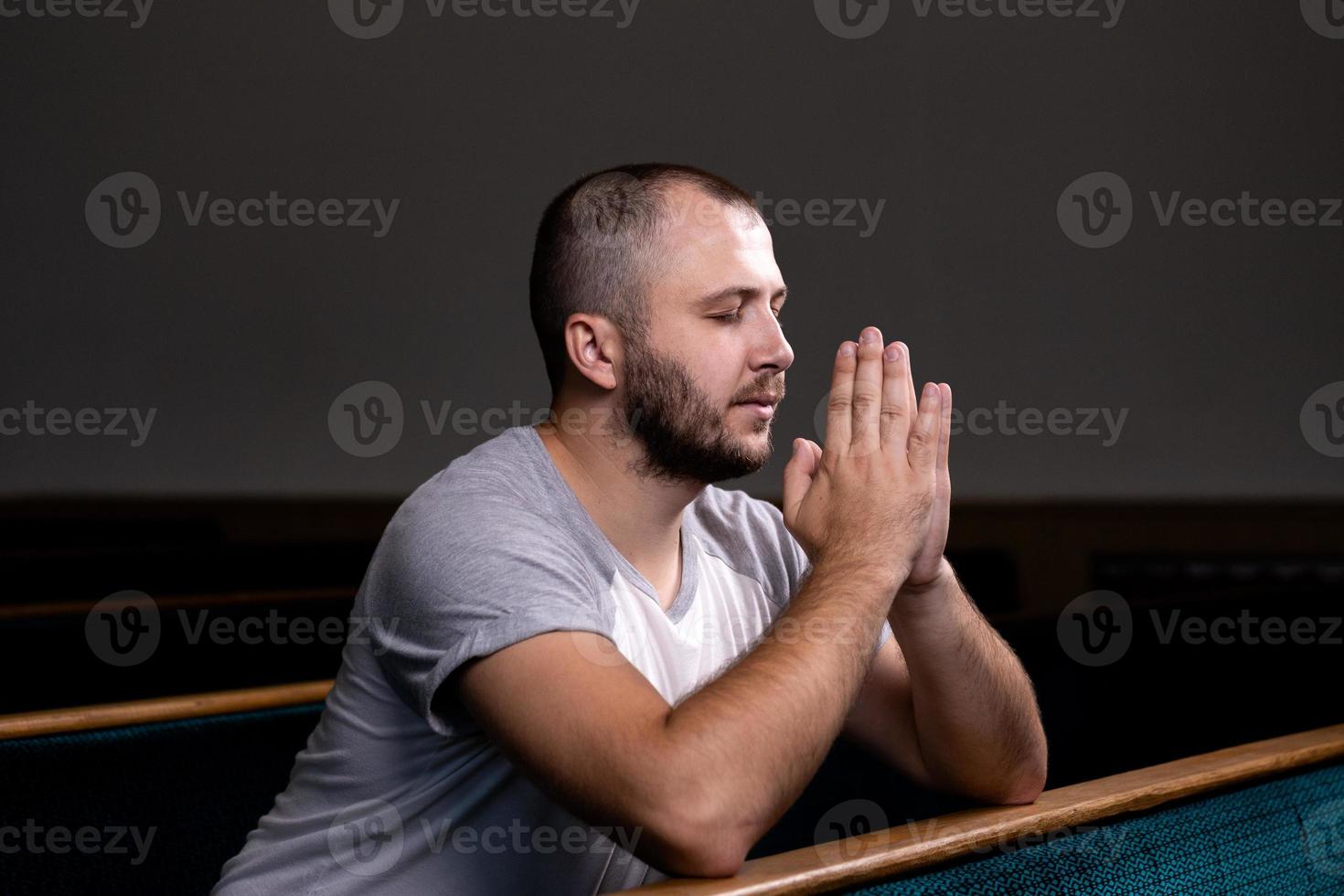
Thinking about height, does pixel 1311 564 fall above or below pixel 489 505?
below

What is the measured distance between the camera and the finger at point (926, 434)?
4.14 ft

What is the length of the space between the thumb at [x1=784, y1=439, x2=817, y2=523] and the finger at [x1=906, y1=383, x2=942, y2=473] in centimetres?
10

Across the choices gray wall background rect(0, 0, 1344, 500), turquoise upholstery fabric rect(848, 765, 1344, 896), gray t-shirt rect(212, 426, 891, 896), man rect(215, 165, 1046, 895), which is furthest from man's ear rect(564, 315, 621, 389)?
gray wall background rect(0, 0, 1344, 500)

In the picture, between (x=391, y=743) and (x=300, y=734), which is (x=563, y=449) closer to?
(x=391, y=743)

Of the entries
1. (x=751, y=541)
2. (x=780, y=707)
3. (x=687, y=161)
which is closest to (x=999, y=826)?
(x=780, y=707)

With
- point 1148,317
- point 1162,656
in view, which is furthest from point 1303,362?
point 1162,656

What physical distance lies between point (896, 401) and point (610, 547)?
1.06 feet

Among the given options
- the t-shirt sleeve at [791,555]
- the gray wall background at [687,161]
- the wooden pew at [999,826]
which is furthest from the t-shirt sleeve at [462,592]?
the gray wall background at [687,161]

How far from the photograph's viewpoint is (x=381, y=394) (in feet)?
15.6

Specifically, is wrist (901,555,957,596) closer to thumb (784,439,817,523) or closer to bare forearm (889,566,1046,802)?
bare forearm (889,566,1046,802)

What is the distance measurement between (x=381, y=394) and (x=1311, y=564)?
313 cm

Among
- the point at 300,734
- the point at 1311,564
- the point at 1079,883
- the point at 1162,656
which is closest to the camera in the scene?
the point at 1079,883

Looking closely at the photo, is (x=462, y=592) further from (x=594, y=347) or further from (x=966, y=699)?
(x=966, y=699)

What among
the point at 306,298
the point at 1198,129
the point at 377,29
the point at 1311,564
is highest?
the point at 377,29
